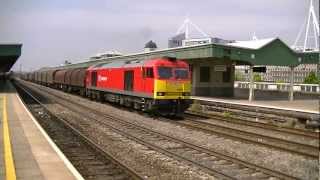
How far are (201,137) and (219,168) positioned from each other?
17.9ft

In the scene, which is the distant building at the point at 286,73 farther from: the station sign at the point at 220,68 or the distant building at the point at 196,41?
the station sign at the point at 220,68

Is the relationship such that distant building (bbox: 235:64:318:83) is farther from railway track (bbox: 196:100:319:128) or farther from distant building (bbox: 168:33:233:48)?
railway track (bbox: 196:100:319:128)

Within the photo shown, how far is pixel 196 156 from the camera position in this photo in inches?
508

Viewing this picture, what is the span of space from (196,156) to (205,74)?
87.3 ft

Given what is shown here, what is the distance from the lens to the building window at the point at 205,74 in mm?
38875

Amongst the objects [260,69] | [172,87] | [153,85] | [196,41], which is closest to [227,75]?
[260,69]

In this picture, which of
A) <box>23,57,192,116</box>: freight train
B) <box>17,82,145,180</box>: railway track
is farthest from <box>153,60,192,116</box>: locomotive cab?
<box>17,82,145,180</box>: railway track

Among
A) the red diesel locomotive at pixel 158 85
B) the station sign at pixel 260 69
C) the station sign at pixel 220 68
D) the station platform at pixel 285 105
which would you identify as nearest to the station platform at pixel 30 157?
the red diesel locomotive at pixel 158 85

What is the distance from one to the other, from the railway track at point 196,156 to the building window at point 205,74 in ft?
64.0

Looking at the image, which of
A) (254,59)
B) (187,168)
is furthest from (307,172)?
(254,59)

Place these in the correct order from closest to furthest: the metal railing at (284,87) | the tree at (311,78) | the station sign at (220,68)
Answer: the station sign at (220,68)
the metal railing at (284,87)
the tree at (311,78)

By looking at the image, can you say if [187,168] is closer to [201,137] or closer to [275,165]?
[275,165]

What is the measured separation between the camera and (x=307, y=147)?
46.3 ft

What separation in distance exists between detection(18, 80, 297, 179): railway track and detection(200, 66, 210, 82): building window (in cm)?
1950
